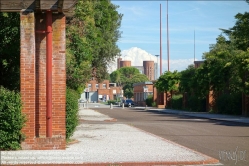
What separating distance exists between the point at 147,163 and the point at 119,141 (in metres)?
5.77

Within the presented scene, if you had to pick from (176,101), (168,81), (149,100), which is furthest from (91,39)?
(149,100)

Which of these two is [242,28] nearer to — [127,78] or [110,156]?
[110,156]

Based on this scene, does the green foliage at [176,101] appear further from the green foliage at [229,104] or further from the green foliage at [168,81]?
the green foliage at [229,104]

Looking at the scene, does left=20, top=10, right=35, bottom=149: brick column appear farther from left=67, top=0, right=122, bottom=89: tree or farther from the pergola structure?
left=67, top=0, right=122, bottom=89: tree

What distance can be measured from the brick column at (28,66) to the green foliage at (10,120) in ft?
1.02

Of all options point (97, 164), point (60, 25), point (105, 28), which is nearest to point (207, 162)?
point (97, 164)

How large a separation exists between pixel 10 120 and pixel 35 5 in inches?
143

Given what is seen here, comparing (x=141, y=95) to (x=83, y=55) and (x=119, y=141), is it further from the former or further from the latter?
(x=119, y=141)

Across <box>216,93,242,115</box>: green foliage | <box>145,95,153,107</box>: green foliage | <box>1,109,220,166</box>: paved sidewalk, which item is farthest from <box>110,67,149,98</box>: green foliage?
<box>1,109,220,166</box>: paved sidewalk

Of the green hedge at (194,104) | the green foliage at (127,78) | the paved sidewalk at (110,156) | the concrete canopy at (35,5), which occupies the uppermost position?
the green foliage at (127,78)

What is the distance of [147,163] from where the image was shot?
13.1 meters

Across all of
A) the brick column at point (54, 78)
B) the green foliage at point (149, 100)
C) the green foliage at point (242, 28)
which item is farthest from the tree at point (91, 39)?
the green foliage at point (149, 100)

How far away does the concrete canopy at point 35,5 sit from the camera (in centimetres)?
1473

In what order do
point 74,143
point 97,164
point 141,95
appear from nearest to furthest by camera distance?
1. point 97,164
2. point 74,143
3. point 141,95
